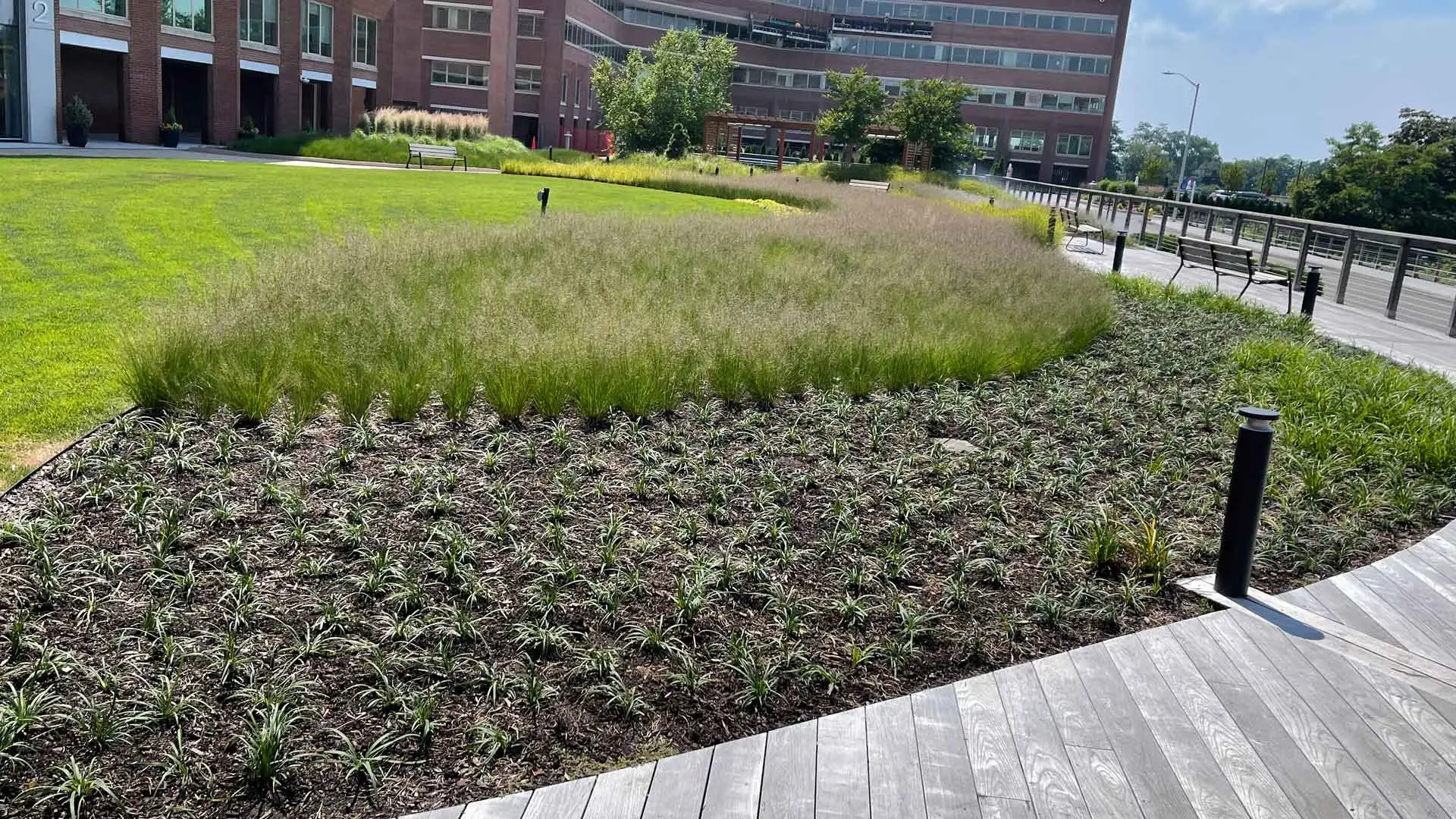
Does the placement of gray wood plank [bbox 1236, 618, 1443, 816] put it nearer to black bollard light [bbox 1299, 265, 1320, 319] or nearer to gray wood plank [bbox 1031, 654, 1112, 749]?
gray wood plank [bbox 1031, 654, 1112, 749]

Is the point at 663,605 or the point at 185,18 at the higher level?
the point at 185,18

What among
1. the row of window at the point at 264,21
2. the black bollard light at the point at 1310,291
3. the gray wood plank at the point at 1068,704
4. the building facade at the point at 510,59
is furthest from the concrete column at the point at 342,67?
the gray wood plank at the point at 1068,704

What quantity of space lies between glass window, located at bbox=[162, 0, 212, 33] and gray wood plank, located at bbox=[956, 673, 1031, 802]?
40918 mm

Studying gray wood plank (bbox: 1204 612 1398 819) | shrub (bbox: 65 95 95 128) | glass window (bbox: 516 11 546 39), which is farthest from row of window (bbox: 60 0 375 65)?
gray wood plank (bbox: 1204 612 1398 819)

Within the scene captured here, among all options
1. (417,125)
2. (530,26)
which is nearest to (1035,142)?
(530,26)

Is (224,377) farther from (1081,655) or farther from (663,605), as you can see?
(1081,655)

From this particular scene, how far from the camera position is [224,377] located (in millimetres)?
6199

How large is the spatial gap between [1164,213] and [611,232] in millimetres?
18317

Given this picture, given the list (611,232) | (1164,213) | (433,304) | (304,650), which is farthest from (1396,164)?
(304,650)

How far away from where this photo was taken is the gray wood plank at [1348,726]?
333 centimetres

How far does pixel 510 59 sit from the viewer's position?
60.7 m

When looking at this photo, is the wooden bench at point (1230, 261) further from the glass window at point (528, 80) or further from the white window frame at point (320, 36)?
the glass window at point (528, 80)

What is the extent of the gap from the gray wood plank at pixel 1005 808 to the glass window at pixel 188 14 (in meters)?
41.5

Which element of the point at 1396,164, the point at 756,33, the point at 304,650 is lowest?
the point at 304,650
